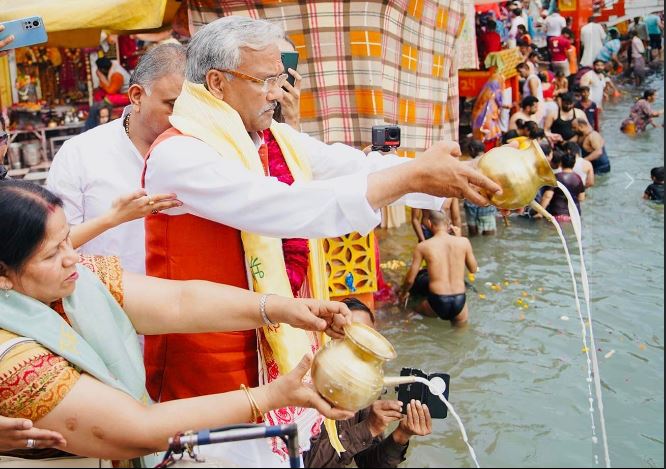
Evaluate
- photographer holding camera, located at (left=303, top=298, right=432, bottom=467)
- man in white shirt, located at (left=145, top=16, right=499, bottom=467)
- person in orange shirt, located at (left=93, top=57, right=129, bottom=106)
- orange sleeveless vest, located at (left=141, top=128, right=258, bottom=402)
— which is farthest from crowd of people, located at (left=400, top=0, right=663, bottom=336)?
Result: person in orange shirt, located at (left=93, top=57, right=129, bottom=106)

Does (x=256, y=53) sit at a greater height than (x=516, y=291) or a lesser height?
greater

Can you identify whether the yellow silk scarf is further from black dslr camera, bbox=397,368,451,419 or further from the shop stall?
the shop stall

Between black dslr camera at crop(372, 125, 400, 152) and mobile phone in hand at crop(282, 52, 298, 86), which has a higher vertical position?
mobile phone in hand at crop(282, 52, 298, 86)

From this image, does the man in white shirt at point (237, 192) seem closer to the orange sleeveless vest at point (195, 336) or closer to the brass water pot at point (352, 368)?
the orange sleeveless vest at point (195, 336)

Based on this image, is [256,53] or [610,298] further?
[610,298]

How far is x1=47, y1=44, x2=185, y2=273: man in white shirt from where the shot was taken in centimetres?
287

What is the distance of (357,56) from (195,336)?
9.98ft

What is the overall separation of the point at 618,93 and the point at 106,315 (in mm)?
17793

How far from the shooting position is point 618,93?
1772 cm

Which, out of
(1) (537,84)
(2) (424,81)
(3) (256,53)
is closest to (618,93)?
(1) (537,84)

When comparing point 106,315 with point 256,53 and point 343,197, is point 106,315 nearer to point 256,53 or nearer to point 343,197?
point 343,197

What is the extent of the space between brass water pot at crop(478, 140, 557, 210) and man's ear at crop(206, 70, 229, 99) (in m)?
0.75

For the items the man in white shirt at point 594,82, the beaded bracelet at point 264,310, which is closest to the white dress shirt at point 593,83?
the man in white shirt at point 594,82

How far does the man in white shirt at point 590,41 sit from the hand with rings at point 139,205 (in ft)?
54.5
